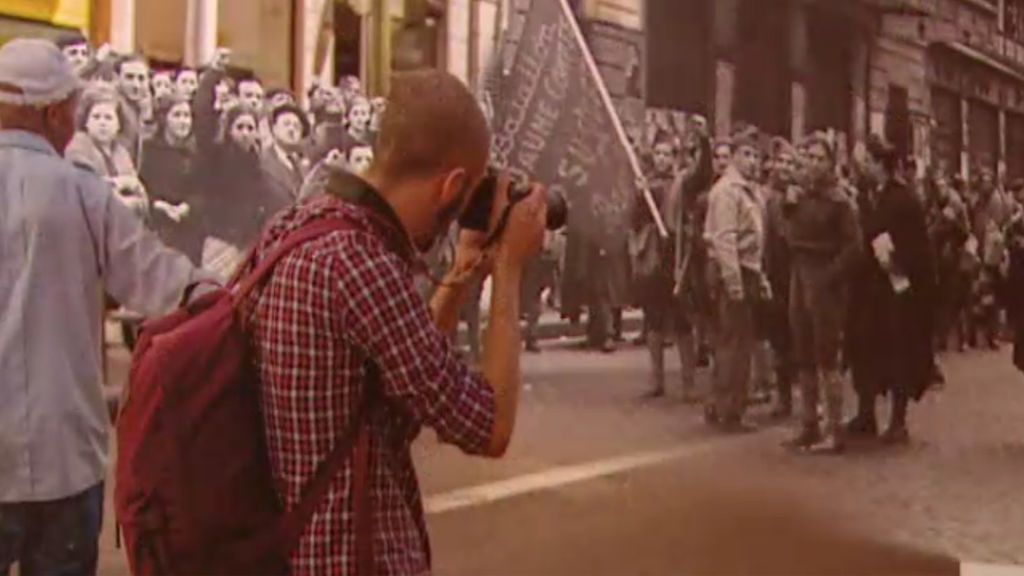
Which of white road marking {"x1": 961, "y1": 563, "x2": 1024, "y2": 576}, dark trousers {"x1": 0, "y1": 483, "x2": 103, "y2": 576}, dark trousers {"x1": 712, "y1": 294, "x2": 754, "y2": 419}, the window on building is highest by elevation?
the window on building

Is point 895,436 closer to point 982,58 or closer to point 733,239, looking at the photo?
point 733,239

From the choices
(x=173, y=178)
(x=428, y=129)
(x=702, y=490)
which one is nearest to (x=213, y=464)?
(x=428, y=129)

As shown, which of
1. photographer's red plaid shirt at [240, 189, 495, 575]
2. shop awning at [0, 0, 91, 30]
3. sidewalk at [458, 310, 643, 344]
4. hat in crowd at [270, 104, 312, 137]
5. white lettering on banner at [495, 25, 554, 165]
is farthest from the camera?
hat in crowd at [270, 104, 312, 137]

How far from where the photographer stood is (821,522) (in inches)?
114

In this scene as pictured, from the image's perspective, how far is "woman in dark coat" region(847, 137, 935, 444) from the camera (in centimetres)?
280

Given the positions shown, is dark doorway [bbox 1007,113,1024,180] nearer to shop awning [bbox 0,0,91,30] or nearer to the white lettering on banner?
the white lettering on banner

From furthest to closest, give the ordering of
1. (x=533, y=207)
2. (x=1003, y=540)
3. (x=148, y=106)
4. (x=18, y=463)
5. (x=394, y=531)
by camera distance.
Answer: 1. (x=148, y=106)
2. (x=1003, y=540)
3. (x=18, y=463)
4. (x=533, y=207)
5. (x=394, y=531)

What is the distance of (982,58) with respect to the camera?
288 cm

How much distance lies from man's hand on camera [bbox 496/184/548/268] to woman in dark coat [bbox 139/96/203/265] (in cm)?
170

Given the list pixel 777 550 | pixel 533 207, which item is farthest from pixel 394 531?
pixel 777 550

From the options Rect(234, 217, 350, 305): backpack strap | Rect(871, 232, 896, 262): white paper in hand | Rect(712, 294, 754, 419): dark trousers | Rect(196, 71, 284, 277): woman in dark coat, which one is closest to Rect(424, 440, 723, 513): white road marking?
Rect(712, 294, 754, 419): dark trousers

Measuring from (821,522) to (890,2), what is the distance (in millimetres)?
1053

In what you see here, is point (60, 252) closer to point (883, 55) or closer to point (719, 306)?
point (719, 306)

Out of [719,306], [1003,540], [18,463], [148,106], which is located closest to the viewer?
[18,463]
